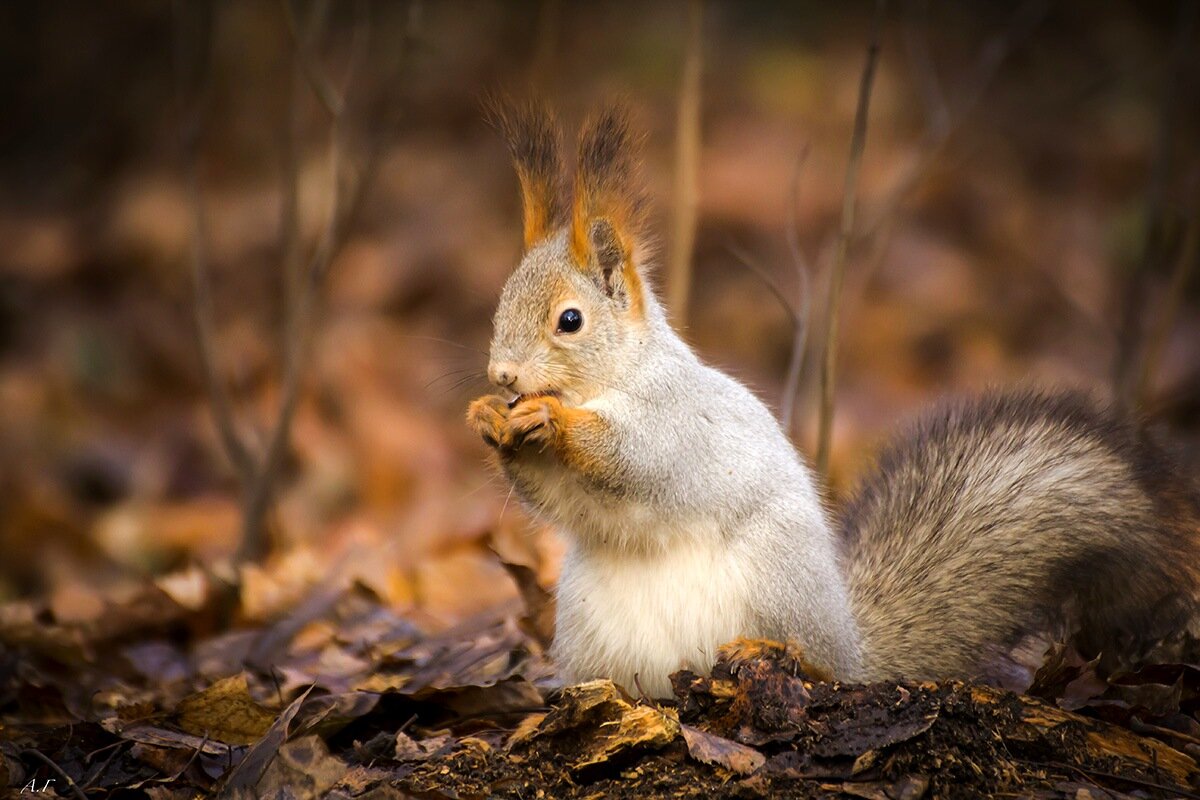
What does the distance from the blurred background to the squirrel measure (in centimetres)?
113

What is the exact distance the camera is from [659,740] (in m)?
2.04

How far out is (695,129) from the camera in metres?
3.60

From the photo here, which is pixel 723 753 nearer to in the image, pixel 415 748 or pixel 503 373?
pixel 415 748

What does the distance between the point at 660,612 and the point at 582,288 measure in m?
0.63

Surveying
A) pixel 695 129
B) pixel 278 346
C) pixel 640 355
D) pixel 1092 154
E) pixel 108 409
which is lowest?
pixel 108 409

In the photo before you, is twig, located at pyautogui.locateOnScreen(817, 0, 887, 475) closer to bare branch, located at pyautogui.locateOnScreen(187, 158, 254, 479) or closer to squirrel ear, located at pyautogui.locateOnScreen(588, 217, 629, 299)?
squirrel ear, located at pyautogui.locateOnScreen(588, 217, 629, 299)

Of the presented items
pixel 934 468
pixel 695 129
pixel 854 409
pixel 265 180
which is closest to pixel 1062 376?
pixel 854 409

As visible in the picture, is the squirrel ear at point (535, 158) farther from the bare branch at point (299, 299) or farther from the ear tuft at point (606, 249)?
the bare branch at point (299, 299)

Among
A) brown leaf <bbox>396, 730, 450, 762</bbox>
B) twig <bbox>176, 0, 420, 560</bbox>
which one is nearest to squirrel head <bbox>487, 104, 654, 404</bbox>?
brown leaf <bbox>396, 730, 450, 762</bbox>

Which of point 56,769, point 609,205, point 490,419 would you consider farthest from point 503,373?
point 56,769

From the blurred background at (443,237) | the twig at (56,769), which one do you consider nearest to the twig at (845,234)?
the blurred background at (443,237)

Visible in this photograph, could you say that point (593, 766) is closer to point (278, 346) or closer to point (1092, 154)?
point (278, 346)

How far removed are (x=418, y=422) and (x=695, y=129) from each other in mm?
2573

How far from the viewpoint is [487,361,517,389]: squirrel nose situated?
2354mm
